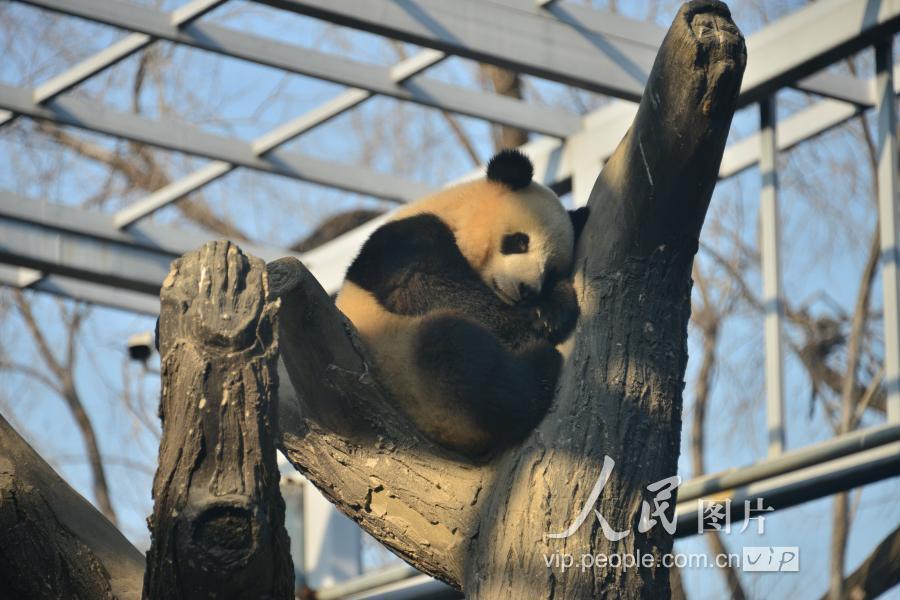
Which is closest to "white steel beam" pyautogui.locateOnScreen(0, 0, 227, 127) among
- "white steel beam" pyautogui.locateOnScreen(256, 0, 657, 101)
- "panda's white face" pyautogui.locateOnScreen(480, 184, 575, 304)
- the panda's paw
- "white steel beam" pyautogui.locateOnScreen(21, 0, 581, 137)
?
"white steel beam" pyautogui.locateOnScreen(21, 0, 581, 137)

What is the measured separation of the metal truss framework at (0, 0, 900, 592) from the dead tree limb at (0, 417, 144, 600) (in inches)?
148

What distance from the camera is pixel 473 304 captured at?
4738 mm

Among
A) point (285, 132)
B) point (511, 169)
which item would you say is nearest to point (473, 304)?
point (511, 169)

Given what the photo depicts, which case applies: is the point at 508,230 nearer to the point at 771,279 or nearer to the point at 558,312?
the point at 558,312

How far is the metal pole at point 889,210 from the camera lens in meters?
6.68

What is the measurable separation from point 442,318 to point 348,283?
0.68 metres

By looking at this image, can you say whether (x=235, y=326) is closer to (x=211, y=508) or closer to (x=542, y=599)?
(x=211, y=508)

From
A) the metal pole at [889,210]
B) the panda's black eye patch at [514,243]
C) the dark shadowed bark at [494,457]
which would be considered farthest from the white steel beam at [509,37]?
the dark shadowed bark at [494,457]

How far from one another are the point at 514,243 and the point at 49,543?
2.54 metres

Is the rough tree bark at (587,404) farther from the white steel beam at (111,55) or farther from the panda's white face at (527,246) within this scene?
the white steel beam at (111,55)

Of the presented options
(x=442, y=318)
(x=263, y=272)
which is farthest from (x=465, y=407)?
(x=263, y=272)

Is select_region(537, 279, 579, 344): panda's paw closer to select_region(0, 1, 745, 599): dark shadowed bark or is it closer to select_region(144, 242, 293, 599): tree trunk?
select_region(0, 1, 745, 599): dark shadowed bark

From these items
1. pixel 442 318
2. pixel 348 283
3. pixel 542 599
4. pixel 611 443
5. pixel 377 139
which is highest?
pixel 377 139

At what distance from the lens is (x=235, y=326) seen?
117 inches
